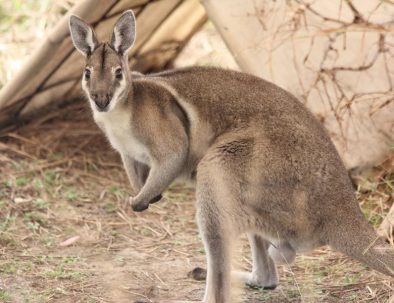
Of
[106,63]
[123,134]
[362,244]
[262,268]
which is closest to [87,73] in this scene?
[106,63]

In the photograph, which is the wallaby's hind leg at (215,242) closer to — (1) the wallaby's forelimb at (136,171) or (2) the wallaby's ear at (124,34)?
(1) the wallaby's forelimb at (136,171)

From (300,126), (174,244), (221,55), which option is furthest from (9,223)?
(221,55)

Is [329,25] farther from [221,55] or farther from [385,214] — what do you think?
[221,55]

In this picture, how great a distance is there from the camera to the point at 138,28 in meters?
6.07

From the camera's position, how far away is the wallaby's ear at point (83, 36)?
426 cm

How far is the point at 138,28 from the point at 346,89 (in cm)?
162

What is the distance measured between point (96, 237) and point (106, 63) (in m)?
1.35

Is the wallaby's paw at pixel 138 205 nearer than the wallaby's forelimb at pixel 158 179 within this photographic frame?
No

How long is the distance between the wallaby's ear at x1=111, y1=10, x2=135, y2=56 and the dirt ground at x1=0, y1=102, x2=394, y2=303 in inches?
45.5

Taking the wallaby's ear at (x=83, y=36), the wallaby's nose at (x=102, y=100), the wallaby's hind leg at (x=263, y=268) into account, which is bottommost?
the wallaby's hind leg at (x=263, y=268)

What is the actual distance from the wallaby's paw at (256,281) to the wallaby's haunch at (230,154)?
12mm

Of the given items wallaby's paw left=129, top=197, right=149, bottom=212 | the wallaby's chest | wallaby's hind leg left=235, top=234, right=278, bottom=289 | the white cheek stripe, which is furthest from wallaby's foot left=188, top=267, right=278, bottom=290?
the white cheek stripe

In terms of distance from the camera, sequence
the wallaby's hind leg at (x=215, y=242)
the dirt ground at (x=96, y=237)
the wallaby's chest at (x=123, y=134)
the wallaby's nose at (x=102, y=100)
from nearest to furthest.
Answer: the wallaby's hind leg at (x=215, y=242)
the wallaby's nose at (x=102, y=100)
the wallaby's chest at (x=123, y=134)
the dirt ground at (x=96, y=237)

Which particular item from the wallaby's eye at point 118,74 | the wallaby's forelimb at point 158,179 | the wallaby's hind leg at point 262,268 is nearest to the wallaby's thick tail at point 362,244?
the wallaby's hind leg at point 262,268
